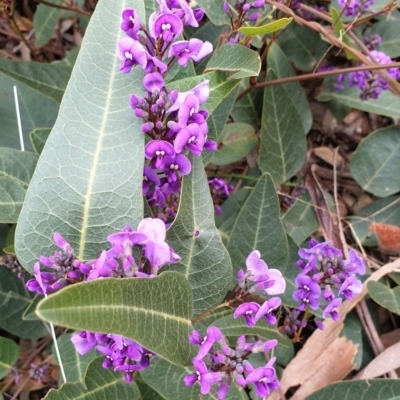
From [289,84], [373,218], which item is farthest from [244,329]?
[289,84]

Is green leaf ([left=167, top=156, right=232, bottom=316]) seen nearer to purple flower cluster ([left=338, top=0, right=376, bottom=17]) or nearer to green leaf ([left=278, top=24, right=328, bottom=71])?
purple flower cluster ([left=338, top=0, right=376, bottom=17])

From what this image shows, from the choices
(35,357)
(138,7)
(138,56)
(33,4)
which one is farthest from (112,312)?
(33,4)

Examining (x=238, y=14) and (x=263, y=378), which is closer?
(x=263, y=378)

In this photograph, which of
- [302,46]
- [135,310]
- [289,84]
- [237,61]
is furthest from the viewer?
[302,46]

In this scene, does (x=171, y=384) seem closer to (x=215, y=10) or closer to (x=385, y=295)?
(x=385, y=295)

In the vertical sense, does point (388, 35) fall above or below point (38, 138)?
above

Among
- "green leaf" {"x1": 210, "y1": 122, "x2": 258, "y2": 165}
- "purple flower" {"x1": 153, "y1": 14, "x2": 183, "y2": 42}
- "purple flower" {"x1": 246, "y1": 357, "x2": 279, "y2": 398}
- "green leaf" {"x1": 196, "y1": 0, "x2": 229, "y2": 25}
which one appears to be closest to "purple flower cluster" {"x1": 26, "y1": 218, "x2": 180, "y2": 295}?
"purple flower" {"x1": 246, "y1": 357, "x2": 279, "y2": 398}

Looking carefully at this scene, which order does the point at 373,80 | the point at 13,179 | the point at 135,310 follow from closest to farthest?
the point at 135,310 → the point at 13,179 → the point at 373,80

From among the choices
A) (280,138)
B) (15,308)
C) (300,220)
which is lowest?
(15,308)
